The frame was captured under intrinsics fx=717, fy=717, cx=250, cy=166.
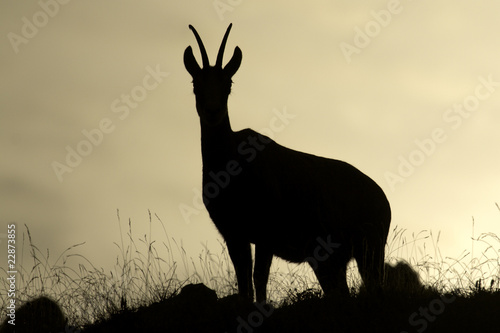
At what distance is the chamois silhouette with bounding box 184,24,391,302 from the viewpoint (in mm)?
9719

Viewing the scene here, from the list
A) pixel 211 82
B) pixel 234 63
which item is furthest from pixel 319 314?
pixel 234 63

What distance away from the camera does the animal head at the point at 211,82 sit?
967cm

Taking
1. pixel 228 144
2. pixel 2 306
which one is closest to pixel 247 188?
pixel 228 144

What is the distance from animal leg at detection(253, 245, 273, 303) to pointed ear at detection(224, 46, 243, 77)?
101 inches

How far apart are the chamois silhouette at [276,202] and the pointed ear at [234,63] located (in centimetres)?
1

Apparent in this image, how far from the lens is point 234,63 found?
34.6ft

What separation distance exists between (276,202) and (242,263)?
998 mm

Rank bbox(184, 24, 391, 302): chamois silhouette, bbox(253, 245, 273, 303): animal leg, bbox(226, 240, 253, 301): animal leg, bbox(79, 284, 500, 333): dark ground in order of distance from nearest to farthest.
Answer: bbox(79, 284, 500, 333): dark ground, bbox(253, 245, 273, 303): animal leg, bbox(226, 240, 253, 301): animal leg, bbox(184, 24, 391, 302): chamois silhouette

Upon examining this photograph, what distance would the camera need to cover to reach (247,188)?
9.84 metres

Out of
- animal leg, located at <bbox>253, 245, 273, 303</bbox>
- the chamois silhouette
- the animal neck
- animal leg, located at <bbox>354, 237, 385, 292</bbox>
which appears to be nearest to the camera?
animal leg, located at <bbox>253, 245, 273, 303</bbox>

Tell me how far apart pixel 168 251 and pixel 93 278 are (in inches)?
45.1

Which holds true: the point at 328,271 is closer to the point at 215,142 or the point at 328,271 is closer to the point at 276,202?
the point at 276,202

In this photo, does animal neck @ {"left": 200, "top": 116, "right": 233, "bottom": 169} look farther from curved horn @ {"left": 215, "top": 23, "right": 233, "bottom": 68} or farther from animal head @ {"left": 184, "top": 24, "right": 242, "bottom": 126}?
curved horn @ {"left": 215, "top": 23, "right": 233, "bottom": 68}

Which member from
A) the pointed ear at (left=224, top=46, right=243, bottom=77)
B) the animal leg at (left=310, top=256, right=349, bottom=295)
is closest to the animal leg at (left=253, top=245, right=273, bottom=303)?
the animal leg at (left=310, top=256, right=349, bottom=295)
